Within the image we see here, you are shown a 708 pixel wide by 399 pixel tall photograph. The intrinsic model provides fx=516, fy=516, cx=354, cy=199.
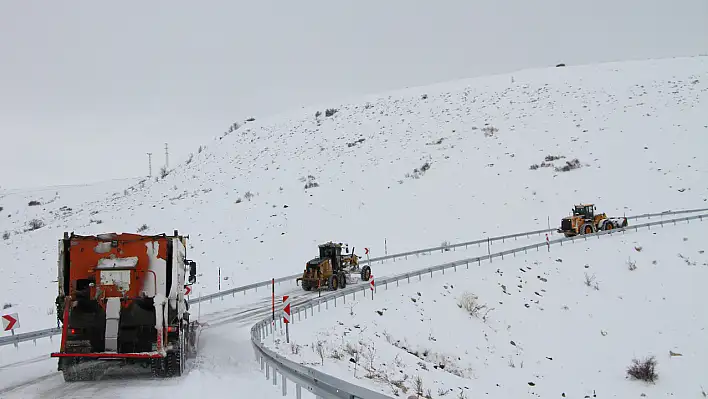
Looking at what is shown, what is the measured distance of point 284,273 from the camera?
3200 centimetres

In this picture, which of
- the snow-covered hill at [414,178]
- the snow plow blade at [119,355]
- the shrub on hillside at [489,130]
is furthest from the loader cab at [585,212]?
the snow plow blade at [119,355]

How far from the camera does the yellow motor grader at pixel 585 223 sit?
33.9m

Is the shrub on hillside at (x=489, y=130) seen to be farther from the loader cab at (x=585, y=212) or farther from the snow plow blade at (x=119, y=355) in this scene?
the snow plow blade at (x=119, y=355)

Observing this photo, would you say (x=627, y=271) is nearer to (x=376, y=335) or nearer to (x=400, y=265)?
(x=400, y=265)

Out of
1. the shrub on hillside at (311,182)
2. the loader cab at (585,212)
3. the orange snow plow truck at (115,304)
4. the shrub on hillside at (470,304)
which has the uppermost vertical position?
the shrub on hillside at (311,182)

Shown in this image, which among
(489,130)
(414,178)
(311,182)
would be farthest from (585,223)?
(489,130)

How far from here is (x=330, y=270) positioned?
25469 millimetres

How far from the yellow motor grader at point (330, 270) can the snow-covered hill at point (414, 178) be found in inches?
187

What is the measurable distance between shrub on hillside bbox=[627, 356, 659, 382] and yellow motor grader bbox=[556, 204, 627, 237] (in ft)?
58.0

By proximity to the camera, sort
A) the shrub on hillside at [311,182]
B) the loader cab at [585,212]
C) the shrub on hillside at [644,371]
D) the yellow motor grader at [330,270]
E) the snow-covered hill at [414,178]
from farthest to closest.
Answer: the shrub on hillside at [311,182] < the snow-covered hill at [414,178] < the loader cab at [585,212] < the yellow motor grader at [330,270] < the shrub on hillside at [644,371]

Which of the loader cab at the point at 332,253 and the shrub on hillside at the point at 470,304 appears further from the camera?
the loader cab at the point at 332,253

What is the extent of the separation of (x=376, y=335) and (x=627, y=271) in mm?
16022

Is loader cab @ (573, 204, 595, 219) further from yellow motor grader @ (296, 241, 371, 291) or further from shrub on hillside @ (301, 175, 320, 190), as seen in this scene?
shrub on hillside @ (301, 175, 320, 190)

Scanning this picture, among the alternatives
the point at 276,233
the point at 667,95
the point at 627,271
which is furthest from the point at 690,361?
the point at 667,95
